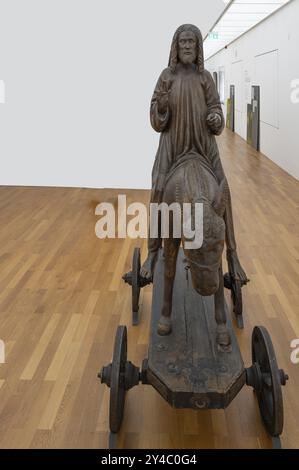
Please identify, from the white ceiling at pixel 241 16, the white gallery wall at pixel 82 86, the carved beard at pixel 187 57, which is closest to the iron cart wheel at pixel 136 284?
the carved beard at pixel 187 57

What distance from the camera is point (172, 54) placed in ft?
11.1

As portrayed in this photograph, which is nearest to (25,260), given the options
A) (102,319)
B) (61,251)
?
(61,251)

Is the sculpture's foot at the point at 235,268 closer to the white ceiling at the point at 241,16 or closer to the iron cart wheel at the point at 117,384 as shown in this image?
the iron cart wheel at the point at 117,384

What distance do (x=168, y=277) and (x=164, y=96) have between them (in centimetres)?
117

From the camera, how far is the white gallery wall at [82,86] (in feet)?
30.1

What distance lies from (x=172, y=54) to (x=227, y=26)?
39.9 ft

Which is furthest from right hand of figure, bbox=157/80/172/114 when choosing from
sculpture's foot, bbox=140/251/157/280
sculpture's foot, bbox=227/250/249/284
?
sculpture's foot, bbox=227/250/249/284

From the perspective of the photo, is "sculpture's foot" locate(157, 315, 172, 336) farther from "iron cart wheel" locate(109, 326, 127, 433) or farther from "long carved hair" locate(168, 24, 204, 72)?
"long carved hair" locate(168, 24, 204, 72)

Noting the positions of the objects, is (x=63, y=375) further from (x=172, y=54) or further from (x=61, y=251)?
(x=61, y=251)

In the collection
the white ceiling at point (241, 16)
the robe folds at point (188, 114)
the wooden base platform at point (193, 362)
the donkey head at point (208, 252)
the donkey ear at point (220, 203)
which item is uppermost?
the white ceiling at point (241, 16)

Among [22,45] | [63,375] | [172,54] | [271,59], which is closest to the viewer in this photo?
[172,54]

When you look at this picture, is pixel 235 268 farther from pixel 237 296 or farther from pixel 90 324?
pixel 90 324

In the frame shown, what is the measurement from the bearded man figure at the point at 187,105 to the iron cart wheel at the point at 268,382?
1109 millimetres

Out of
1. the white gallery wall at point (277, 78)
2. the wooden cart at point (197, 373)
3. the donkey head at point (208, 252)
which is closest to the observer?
the donkey head at point (208, 252)
